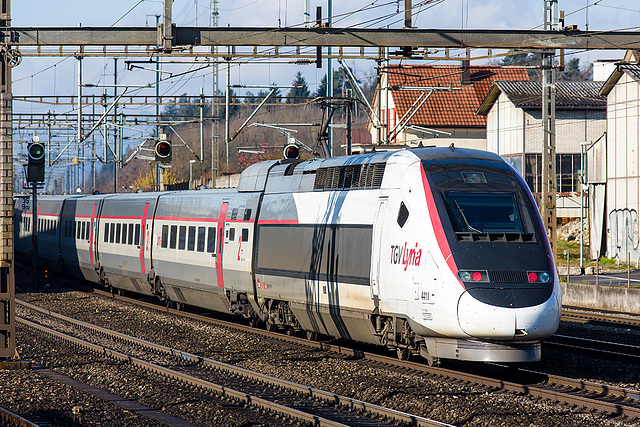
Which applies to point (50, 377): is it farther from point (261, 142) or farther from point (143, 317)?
point (261, 142)

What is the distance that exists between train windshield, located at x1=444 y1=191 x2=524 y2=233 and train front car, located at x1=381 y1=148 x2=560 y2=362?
0.01m

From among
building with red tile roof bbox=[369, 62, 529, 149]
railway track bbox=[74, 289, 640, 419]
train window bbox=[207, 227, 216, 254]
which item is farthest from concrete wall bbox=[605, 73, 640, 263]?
railway track bbox=[74, 289, 640, 419]

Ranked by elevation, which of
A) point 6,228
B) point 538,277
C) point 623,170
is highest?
point 623,170

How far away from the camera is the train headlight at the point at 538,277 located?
1170 cm

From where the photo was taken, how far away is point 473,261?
11680 millimetres

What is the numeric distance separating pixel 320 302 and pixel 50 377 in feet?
15.6

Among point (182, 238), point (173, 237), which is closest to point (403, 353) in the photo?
point (182, 238)

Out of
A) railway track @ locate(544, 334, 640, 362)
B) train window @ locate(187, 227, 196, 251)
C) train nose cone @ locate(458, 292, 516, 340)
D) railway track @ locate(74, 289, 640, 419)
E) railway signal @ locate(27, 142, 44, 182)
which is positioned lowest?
railway track @ locate(544, 334, 640, 362)

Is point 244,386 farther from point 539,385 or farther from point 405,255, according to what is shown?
point 539,385

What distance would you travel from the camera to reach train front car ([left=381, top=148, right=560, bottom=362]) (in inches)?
451

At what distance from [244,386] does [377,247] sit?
9.74 ft

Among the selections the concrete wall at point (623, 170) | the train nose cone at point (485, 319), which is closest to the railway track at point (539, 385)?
the train nose cone at point (485, 319)

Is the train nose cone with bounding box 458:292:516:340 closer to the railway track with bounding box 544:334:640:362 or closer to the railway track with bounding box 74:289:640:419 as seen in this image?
the railway track with bounding box 74:289:640:419

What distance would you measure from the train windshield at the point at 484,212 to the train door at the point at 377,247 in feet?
4.90
